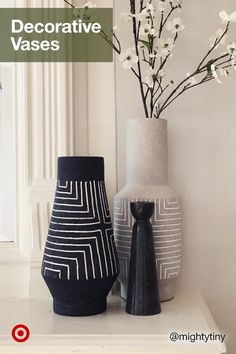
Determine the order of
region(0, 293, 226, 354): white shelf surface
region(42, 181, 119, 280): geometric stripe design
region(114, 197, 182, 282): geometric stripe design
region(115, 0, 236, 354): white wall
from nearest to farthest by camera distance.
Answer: region(0, 293, 226, 354): white shelf surface, region(42, 181, 119, 280): geometric stripe design, region(114, 197, 182, 282): geometric stripe design, region(115, 0, 236, 354): white wall

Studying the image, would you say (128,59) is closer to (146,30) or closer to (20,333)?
(146,30)

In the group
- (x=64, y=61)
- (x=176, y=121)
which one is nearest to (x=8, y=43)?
(x=64, y=61)

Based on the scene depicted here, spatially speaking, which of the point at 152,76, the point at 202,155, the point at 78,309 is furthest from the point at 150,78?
the point at 78,309

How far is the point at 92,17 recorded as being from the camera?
122 centimetres

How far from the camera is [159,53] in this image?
1102 millimetres

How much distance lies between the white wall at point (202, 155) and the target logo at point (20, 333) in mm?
454

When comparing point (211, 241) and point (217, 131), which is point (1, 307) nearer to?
point (211, 241)

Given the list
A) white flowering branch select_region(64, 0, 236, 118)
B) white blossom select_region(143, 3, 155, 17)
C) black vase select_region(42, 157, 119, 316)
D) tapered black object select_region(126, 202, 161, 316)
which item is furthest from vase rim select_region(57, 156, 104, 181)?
white blossom select_region(143, 3, 155, 17)

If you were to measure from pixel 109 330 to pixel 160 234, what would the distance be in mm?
258

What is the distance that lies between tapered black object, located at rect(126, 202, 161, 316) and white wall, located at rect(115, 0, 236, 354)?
254mm

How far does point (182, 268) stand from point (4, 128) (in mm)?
589

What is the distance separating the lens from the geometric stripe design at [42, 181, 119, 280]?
3.09 ft

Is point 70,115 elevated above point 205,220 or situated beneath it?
elevated above

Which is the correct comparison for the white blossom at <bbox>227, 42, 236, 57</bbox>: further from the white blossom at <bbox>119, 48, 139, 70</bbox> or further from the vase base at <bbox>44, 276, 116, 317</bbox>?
the vase base at <bbox>44, 276, 116, 317</bbox>
